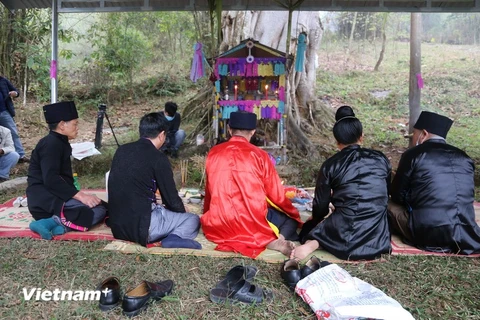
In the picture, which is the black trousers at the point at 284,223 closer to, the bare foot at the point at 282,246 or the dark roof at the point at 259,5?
the bare foot at the point at 282,246

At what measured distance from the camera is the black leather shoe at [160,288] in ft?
8.67

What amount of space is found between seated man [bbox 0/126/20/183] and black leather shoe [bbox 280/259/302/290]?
4.81 metres

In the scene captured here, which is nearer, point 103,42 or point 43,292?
point 43,292

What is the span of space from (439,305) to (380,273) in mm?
506

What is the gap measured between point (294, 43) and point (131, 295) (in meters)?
7.38

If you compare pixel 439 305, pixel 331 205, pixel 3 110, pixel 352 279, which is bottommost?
pixel 439 305

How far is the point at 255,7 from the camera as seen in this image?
675 centimetres

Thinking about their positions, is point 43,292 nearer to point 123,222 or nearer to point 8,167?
point 123,222

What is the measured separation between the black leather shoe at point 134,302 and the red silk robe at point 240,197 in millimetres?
1039

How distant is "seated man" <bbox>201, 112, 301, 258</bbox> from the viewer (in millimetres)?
3486

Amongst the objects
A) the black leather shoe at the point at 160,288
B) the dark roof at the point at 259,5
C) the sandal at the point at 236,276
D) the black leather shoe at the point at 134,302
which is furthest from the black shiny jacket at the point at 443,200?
the dark roof at the point at 259,5

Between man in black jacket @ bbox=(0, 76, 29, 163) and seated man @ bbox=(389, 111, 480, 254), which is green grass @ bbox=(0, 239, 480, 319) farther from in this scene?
man in black jacket @ bbox=(0, 76, 29, 163)

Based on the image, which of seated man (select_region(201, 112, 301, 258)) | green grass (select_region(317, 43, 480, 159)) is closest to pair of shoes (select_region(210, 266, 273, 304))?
seated man (select_region(201, 112, 301, 258))

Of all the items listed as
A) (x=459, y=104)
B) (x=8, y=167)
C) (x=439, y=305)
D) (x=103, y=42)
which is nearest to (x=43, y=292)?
(x=439, y=305)
